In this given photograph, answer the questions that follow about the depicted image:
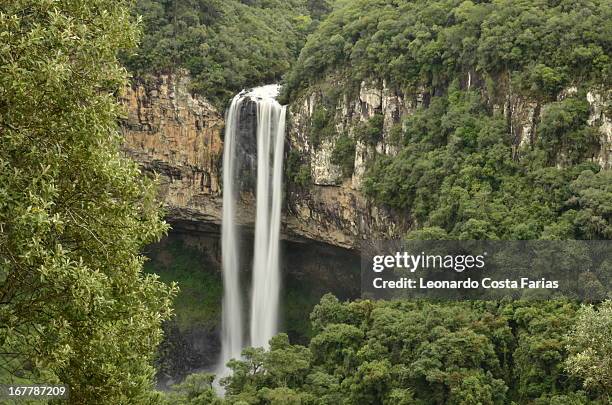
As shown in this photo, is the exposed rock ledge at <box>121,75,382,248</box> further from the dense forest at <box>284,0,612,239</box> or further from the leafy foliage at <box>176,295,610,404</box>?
the leafy foliage at <box>176,295,610,404</box>

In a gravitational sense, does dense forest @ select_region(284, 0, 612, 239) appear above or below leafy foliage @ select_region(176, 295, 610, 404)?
above

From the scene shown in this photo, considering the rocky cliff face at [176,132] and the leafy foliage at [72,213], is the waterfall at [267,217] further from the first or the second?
the leafy foliage at [72,213]

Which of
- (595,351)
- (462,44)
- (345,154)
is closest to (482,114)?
(462,44)

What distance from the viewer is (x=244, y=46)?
90.0 ft

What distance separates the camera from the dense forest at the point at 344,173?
5.30m

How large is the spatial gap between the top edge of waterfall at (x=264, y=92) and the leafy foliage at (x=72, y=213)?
1908 centimetres

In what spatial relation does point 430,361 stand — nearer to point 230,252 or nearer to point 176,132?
point 230,252

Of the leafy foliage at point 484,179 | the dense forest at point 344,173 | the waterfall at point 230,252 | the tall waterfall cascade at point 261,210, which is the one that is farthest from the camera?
the waterfall at point 230,252

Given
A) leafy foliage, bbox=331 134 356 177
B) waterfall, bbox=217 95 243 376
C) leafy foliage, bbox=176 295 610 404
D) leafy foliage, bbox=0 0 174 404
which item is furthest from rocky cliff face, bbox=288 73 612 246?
leafy foliage, bbox=0 0 174 404

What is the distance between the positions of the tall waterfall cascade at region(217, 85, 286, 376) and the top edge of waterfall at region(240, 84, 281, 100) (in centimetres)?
3

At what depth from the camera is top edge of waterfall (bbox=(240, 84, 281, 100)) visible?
83.0ft

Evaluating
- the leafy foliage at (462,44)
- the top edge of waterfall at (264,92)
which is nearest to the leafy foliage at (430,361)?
the leafy foliage at (462,44)

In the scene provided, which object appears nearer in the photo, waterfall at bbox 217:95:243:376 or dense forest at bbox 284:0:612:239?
dense forest at bbox 284:0:612:239

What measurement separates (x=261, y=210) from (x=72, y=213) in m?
19.1
